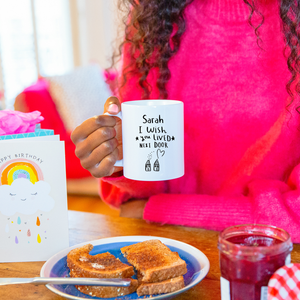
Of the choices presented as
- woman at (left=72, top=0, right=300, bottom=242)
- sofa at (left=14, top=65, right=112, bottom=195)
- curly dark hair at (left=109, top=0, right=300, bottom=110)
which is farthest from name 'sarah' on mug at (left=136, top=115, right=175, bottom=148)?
sofa at (left=14, top=65, right=112, bottom=195)

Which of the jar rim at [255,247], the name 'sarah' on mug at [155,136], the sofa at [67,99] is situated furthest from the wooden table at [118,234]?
the sofa at [67,99]

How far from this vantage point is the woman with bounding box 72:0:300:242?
1124 millimetres

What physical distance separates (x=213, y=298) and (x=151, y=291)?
10 cm

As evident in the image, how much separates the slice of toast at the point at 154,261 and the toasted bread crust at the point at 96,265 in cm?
3

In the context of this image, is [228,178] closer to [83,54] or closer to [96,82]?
[96,82]

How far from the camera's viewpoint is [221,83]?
47.4 inches

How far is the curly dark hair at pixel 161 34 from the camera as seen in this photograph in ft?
3.47

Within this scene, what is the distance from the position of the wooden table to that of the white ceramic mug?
0.63 feet

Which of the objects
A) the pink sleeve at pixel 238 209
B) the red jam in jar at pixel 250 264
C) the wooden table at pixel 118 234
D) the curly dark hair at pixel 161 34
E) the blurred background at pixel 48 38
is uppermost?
the blurred background at pixel 48 38

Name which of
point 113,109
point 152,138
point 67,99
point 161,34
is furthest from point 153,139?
point 67,99

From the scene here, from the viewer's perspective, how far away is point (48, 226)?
2.40 ft

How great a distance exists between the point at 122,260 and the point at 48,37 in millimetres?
3428

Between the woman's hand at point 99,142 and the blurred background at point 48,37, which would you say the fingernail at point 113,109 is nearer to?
the woman's hand at point 99,142

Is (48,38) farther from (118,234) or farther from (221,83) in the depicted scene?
(118,234)
